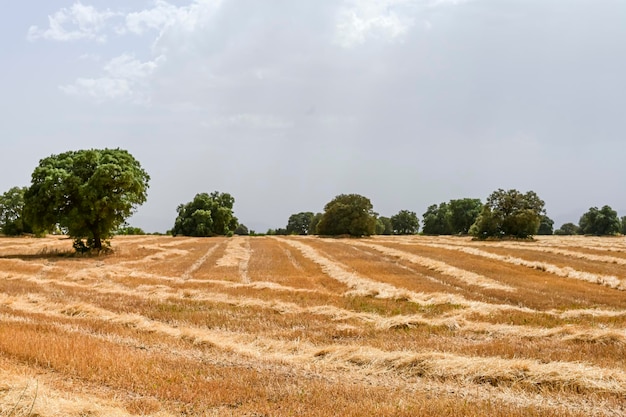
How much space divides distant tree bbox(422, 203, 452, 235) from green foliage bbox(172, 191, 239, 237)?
53.4 meters

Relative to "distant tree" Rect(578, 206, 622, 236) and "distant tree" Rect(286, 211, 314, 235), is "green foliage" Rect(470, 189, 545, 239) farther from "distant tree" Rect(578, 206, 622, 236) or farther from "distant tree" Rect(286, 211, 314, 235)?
"distant tree" Rect(286, 211, 314, 235)

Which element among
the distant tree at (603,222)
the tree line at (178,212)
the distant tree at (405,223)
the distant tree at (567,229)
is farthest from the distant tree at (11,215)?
the distant tree at (567,229)

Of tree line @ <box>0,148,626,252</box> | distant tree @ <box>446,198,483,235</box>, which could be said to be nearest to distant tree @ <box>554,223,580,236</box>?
tree line @ <box>0,148,626,252</box>

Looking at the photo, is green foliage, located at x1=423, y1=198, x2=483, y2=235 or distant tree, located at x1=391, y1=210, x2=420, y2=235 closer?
green foliage, located at x1=423, y1=198, x2=483, y2=235

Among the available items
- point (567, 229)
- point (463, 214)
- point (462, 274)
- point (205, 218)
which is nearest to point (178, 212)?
point (205, 218)

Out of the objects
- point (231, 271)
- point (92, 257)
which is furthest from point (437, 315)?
point (92, 257)

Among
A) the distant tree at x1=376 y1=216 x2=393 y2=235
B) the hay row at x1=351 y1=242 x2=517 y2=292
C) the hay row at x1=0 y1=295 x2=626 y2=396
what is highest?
the distant tree at x1=376 y1=216 x2=393 y2=235

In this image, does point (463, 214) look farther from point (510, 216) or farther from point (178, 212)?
point (178, 212)

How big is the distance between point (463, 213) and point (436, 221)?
2156cm

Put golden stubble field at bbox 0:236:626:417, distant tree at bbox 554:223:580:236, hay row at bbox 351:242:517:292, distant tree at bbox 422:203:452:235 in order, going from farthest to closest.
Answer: distant tree at bbox 554:223:580:236 → distant tree at bbox 422:203:452:235 → hay row at bbox 351:242:517:292 → golden stubble field at bbox 0:236:626:417

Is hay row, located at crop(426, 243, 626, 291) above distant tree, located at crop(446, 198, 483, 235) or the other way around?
the other way around

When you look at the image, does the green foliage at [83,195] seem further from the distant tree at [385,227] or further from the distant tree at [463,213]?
the distant tree at [385,227]

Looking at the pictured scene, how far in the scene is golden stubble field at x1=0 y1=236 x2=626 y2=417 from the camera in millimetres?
7180

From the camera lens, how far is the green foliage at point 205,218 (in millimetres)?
91300
